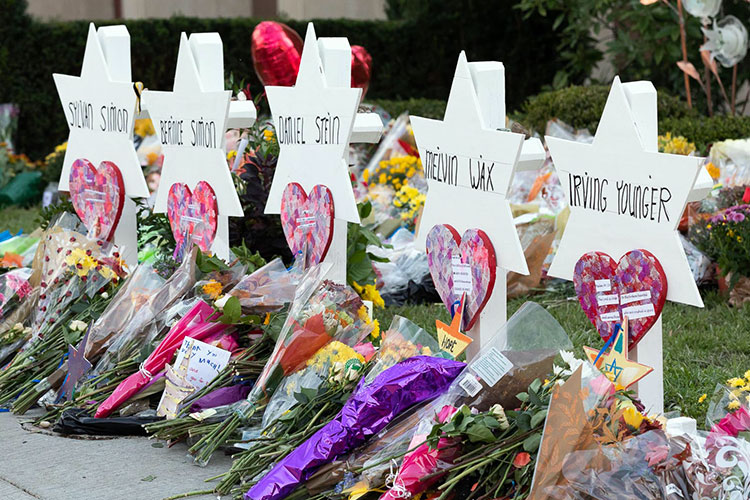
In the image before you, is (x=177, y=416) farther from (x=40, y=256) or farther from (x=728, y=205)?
(x=728, y=205)

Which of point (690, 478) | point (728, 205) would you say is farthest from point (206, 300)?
point (728, 205)

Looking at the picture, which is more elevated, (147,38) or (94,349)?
(147,38)

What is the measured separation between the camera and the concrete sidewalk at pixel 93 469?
3408 millimetres

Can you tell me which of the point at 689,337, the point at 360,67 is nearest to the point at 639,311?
the point at 689,337

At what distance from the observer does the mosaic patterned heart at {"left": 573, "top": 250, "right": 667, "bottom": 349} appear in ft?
10.2

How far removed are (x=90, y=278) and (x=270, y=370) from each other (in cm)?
130

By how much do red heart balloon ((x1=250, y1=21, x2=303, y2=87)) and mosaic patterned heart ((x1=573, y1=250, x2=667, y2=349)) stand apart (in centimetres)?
349

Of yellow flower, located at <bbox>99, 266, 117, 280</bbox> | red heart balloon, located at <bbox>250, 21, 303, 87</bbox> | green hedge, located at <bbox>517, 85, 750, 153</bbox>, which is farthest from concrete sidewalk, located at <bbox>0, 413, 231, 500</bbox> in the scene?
green hedge, located at <bbox>517, 85, 750, 153</bbox>

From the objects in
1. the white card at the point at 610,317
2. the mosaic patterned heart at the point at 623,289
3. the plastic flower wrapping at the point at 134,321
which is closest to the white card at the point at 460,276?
the mosaic patterned heart at the point at 623,289

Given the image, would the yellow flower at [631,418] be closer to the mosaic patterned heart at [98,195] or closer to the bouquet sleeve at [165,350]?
the bouquet sleeve at [165,350]

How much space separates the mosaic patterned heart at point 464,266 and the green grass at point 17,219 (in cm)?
545

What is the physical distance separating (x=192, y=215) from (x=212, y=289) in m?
0.70

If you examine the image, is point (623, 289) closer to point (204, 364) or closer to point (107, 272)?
point (204, 364)

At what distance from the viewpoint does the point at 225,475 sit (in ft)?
11.0
